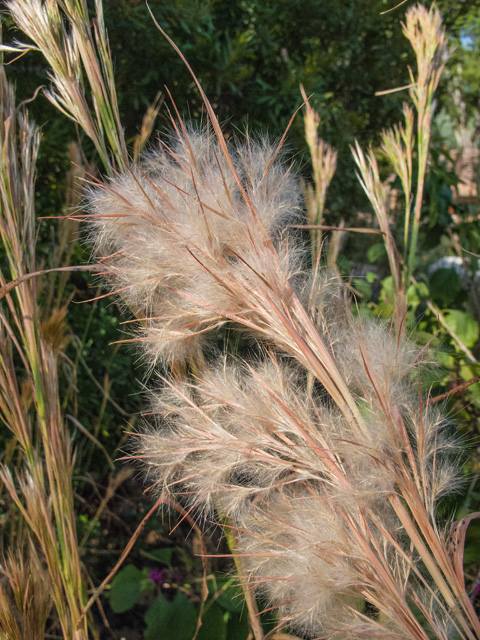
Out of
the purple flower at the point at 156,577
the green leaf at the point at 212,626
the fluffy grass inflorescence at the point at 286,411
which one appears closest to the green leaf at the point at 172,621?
the green leaf at the point at 212,626

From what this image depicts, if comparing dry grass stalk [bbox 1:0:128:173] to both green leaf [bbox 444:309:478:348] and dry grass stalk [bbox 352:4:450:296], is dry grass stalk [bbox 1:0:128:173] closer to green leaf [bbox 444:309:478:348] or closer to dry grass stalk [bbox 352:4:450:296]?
dry grass stalk [bbox 352:4:450:296]

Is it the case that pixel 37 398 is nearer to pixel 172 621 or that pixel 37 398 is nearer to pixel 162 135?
pixel 172 621

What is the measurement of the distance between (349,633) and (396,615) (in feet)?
0.18

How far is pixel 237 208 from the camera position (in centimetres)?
47

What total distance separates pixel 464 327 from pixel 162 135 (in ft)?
3.59

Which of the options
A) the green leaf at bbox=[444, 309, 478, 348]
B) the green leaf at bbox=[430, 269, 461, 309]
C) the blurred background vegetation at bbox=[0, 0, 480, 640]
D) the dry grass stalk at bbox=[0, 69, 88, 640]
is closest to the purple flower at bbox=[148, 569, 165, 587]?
the blurred background vegetation at bbox=[0, 0, 480, 640]

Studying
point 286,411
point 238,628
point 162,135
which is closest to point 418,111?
point 162,135

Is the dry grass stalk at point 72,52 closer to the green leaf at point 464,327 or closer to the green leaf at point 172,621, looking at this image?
the green leaf at point 172,621

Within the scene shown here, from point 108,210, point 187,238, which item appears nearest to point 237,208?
point 187,238

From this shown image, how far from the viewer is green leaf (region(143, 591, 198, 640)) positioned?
0.96m

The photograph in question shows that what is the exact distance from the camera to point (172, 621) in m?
0.98

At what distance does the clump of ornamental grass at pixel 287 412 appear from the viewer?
1.38 feet

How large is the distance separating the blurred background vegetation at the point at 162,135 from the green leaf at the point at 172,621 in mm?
305

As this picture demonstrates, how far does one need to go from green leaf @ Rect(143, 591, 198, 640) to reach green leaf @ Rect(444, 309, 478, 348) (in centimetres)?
110
